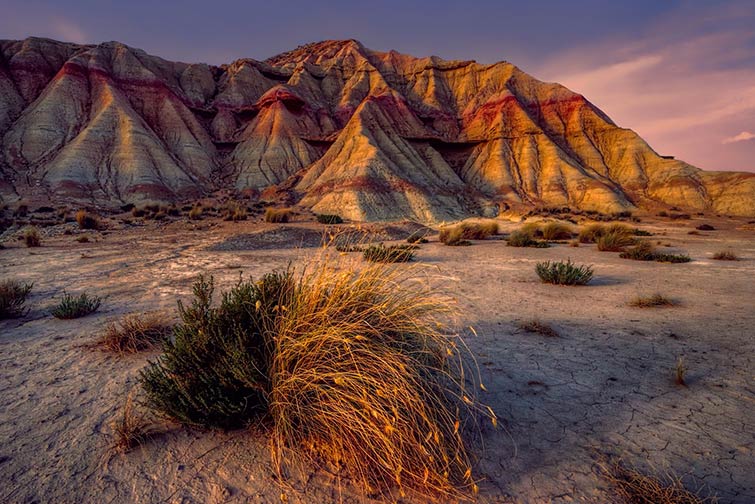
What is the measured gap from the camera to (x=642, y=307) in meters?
6.08

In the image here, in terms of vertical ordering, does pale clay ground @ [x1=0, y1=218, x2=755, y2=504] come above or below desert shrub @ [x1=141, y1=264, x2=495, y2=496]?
below

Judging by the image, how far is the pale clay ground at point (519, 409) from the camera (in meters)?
2.17

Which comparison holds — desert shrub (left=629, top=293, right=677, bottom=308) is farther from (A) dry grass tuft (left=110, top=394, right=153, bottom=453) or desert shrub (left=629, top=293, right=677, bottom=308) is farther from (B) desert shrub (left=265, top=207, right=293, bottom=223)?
(B) desert shrub (left=265, top=207, right=293, bottom=223)

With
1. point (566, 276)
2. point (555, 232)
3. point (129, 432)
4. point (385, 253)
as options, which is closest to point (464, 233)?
point (555, 232)

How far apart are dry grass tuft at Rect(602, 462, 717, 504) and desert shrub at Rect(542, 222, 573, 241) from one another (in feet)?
61.0

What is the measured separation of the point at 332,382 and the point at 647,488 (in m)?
2.10

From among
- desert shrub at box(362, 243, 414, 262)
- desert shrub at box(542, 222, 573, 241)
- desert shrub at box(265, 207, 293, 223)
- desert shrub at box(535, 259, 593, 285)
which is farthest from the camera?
desert shrub at box(265, 207, 293, 223)

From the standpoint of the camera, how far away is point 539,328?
4852mm

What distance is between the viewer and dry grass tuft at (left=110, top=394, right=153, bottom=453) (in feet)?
7.99

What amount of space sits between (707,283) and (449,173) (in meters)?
40.7

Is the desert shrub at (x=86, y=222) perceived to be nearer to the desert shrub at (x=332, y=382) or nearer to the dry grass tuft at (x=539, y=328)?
the desert shrub at (x=332, y=382)

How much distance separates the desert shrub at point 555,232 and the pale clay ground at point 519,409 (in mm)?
12452

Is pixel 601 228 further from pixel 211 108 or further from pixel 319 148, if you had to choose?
pixel 211 108

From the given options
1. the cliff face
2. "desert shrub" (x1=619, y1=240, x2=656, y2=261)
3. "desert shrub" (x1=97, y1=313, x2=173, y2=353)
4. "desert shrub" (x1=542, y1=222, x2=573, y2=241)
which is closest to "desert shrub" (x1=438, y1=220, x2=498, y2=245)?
"desert shrub" (x1=542, y1=222, x2=573, y2=241)
